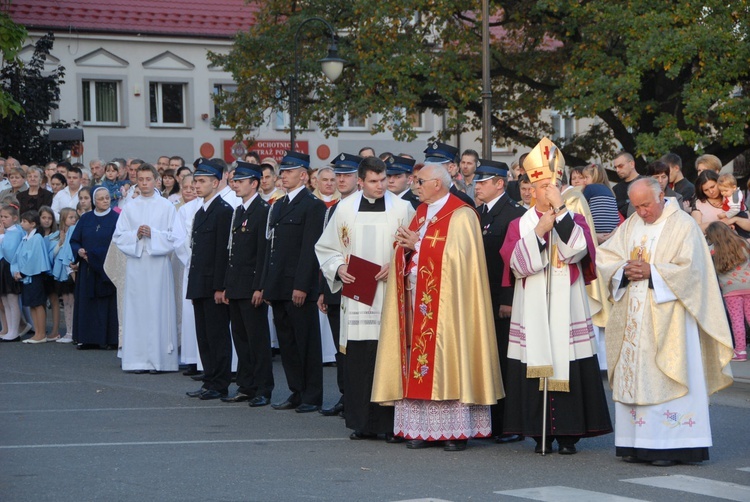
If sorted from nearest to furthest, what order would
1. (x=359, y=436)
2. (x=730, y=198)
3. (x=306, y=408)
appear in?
1. (x=359, y=436)
2. (x=306, y=408)
3. (x=730, y=198)

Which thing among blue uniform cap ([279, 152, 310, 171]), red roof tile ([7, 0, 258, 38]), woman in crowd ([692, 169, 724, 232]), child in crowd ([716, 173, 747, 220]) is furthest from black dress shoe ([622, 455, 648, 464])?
red roof tile ([7, 0, 258, 38])

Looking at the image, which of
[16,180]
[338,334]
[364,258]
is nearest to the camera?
[364,258]

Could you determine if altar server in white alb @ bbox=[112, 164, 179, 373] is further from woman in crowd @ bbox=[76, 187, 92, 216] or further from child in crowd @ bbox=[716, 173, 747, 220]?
child in crowd @ bbox=[716, 173, 747, 220]

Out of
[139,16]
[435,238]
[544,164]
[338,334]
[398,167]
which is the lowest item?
[338,334]

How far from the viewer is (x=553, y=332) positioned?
954 centimetres

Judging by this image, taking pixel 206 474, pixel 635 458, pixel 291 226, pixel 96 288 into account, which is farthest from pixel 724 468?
pixel 96 288

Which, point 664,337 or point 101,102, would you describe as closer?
point 664,337

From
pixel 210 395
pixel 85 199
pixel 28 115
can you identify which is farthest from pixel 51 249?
pixel 28 115

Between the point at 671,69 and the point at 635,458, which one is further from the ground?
the point at 671,69

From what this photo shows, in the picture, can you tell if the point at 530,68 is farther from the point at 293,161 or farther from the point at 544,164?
the point at 544,164

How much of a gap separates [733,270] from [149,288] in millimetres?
6218

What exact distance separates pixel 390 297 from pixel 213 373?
10.8ft

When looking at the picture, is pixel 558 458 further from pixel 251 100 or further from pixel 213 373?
pixel 251 100

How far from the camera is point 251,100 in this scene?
32094 mm
